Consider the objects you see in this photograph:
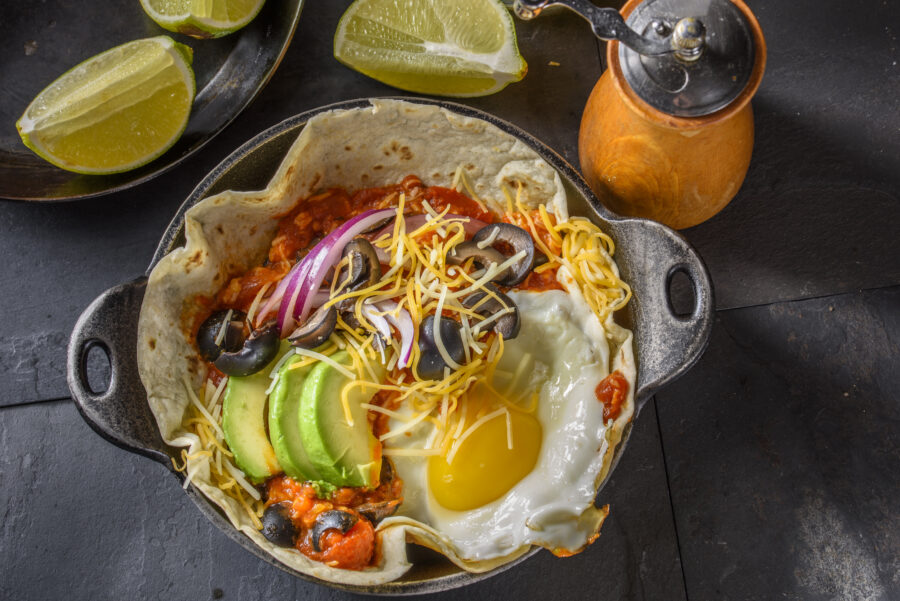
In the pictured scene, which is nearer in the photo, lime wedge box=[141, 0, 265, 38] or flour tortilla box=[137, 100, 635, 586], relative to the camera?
flour tortilla box=[137, 100, 635, 586]

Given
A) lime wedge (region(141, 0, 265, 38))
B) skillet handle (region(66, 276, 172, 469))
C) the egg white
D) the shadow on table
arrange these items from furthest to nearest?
1. the shadow on table
2. lime wedge (region(141, 0, 265, 38))
3. the egg white
4. skillet handle (region(66, 276, 172, 469))

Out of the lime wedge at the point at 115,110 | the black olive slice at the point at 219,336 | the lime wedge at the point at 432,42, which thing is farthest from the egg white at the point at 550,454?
the lime wedge at the point at 115,110

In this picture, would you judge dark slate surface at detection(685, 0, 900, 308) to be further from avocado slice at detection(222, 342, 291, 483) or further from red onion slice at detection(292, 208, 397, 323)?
avocado slice at detection(222, 342, 291, 483)

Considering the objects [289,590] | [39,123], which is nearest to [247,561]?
[289,590]

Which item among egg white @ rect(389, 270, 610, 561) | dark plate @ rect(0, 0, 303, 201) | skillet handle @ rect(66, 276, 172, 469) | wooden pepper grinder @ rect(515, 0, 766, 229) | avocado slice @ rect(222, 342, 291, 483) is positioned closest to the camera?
wooden pepper grinder @ rect(515, 0, 766, 229)

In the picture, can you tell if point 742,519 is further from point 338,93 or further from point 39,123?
point 39,123

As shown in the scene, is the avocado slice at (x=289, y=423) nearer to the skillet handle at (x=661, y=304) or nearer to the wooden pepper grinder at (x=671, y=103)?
the skillet handle at (x=661, y=304)

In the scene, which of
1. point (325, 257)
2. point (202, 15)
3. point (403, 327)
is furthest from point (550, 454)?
point (202, 15)

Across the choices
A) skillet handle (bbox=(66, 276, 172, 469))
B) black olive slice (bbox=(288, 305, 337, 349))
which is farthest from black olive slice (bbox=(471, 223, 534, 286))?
skillet handle (bbox=(66, 276, 172, 469))
